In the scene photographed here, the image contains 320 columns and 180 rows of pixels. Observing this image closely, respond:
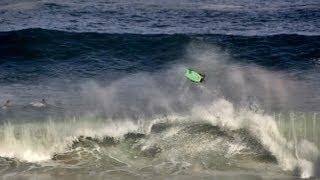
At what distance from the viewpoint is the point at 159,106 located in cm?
1942

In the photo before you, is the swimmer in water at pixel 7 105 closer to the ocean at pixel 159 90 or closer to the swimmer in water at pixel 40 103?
the ocean at pixel 159 90

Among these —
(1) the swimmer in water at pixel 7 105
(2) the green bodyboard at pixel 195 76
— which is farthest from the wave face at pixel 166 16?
(1) the swimmer in water at pixel 7 105

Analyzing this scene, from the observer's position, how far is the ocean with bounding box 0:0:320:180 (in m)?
15.3

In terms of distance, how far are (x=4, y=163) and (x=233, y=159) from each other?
21.0 ft

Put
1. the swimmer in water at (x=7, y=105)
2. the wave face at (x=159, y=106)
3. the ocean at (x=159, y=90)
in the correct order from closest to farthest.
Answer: the wave face at (x=159, y=106), the ocean at (x=159, y=90), the swimmer in water at (x=7, y=105)

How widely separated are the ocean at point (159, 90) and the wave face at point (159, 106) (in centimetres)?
5

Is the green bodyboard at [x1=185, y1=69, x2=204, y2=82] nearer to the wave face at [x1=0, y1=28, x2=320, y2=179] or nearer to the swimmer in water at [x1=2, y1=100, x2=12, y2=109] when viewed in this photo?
the wave face at [x1=0, y1=28, x2=320, y2=179]

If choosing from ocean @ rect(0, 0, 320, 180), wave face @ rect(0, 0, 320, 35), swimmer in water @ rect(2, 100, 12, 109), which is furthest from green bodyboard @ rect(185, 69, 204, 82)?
wave face @ rect(0, 0, 320, 35)

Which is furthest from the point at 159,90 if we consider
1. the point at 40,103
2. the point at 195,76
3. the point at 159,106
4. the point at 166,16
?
the point at 166,16

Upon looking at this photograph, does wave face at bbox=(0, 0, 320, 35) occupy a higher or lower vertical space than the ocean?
higher

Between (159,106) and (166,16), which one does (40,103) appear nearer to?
(159,106)

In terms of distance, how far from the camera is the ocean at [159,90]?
1530 centimetres

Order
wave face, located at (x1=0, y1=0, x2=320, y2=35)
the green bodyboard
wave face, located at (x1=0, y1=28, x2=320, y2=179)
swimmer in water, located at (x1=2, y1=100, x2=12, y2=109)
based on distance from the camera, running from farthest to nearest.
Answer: wave face, located at (x1=0, y1=0, x2=320, y2=35) → swimmer in water, located at (x1=2, y1=100, x2=12, y2=109) → the green bodyboard → wave face, located at (x1=0, y1=28, x2=320, y2=179)

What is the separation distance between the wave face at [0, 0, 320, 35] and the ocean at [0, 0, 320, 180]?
93 millimetres
